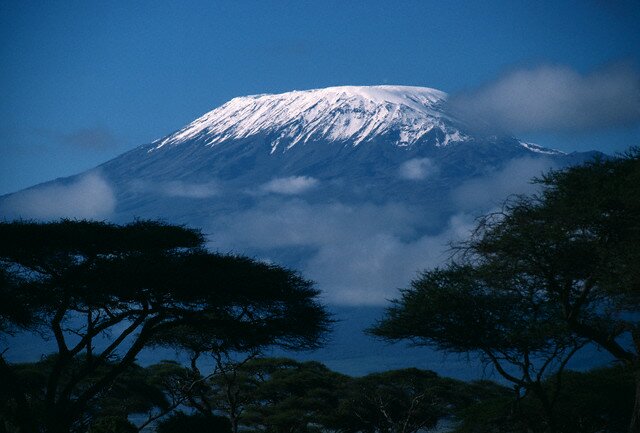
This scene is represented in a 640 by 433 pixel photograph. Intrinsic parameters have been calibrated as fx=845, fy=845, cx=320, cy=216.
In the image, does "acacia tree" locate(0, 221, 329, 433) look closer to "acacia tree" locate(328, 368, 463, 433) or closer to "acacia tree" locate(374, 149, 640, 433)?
"acacia tree" locate(374, 149, 640, 433)

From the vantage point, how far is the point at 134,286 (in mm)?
20953

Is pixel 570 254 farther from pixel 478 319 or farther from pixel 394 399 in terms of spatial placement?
pixel 394 399

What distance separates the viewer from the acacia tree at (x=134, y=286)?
20250 millimetres

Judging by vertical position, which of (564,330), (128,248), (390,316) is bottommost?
(564,330)

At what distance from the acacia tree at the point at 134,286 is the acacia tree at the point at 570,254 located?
4542 millimetres

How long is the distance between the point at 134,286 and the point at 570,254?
1066cm

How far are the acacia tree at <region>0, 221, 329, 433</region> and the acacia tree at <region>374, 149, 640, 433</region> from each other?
14.9 ft

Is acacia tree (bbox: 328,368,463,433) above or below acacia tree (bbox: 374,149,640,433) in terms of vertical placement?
below

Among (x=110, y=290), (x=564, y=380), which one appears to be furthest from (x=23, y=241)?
(x=564, y=380)

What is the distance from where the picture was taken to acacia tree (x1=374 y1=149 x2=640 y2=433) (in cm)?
1883

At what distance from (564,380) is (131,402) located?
68.5 feet

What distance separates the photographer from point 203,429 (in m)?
22.6

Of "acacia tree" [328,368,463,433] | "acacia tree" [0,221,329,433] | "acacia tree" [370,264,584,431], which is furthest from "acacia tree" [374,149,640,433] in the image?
"acacia tree" [328,368,463,433]

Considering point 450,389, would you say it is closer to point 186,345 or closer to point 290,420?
point 290,420
